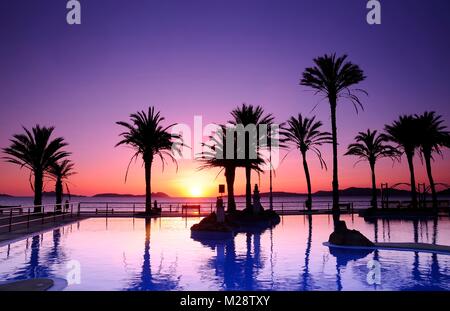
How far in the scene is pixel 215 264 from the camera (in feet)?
44.9

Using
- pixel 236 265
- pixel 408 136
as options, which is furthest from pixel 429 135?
pixel 236 265

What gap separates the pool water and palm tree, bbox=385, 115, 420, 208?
2774cm

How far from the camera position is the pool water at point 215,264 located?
10.6 metres

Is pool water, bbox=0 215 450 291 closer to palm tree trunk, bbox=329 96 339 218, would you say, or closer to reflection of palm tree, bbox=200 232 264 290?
reflection of palm tree, bbox=200 232 264 290

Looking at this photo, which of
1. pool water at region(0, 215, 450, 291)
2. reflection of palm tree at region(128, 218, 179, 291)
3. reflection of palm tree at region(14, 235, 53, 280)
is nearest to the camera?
reflection of palm tree at region(128, 218, 179, 291)

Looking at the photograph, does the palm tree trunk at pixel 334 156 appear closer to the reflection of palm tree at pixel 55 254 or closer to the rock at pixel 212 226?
the rock at pixel 212 226

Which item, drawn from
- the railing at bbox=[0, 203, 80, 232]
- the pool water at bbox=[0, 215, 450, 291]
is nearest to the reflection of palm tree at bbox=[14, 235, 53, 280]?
the pool water at bbox=[0, 215, 450, 291]

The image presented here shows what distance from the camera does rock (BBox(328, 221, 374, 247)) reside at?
686 inches

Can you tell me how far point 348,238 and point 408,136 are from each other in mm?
32133

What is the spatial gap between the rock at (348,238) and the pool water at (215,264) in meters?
0.73

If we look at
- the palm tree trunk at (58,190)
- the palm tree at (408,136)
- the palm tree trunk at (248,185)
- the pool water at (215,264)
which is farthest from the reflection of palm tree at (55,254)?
the palm tree at (408,136)

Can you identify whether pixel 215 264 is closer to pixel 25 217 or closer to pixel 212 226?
pixel 212 226

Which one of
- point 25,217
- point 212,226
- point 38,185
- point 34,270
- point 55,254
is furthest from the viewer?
point 38,185
